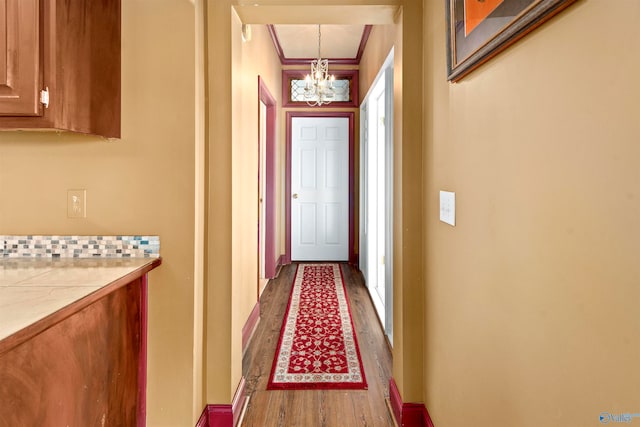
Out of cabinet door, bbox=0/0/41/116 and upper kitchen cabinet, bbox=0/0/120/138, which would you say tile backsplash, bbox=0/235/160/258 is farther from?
cabinet door, bbox=0/0/41/116

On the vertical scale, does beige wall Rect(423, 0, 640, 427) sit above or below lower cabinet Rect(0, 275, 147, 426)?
above

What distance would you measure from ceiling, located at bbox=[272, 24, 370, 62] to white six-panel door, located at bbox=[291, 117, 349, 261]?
860 millimetres

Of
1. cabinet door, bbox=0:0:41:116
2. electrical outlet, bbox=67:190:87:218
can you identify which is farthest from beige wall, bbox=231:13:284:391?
cabinet door, bbox=0:0:41:116

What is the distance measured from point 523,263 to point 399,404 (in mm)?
1254

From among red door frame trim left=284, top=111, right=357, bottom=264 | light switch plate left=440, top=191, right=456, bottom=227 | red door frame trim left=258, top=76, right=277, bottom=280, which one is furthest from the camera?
red door frame trim left=284, top=111, right=357, bottom=264

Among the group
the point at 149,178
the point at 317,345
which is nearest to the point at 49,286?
the point at 149,178

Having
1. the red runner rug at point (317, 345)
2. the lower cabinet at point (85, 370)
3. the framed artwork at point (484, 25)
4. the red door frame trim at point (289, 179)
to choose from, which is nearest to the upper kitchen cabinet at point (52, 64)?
the lower cabinet at point (85, 370)

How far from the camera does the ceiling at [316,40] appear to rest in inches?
166

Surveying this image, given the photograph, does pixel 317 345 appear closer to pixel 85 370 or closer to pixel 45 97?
pixel 85 370

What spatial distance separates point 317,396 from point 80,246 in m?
1.47

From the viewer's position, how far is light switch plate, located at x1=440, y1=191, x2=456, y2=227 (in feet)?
4.61

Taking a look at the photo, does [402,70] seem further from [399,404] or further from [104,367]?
[104,367]

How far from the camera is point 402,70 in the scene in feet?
A: 5.93

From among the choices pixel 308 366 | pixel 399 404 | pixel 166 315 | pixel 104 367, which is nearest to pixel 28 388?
pixel 104 367
